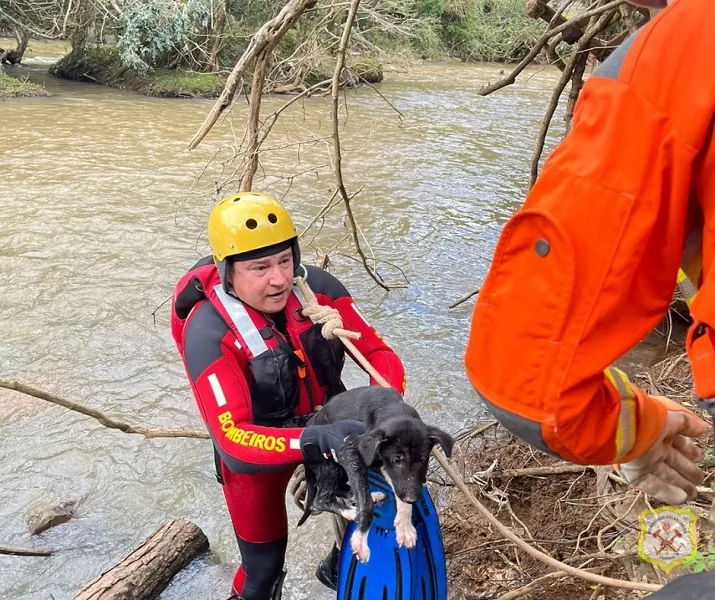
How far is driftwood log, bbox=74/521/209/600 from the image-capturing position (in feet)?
12.2

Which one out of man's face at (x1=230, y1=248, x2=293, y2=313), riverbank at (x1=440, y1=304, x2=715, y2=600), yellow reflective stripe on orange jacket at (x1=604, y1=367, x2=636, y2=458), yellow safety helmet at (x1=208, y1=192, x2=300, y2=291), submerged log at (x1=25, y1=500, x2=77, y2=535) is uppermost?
yellow reflective stripe on orange jacket at (x1=604, y1=367, x2=636, y2=458)

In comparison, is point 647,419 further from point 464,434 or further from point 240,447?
point 464,434

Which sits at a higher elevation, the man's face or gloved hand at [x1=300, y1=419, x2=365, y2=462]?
the man's face

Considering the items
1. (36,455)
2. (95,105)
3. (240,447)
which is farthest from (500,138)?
(240,447)

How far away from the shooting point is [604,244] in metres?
1.08

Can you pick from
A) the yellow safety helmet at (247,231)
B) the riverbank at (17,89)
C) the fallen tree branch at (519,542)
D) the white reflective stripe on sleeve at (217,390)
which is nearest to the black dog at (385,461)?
the fallen tree branch at (519,542)

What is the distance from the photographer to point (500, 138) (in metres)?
17.5

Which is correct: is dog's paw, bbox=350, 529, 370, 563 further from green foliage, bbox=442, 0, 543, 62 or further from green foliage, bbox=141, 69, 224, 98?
green foliage, bbox=141, 69, 224, 98

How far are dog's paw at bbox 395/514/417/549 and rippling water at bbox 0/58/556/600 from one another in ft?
6.48

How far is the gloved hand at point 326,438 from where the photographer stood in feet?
8.36

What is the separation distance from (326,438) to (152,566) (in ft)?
7.00

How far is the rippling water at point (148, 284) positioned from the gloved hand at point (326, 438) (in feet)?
6.60

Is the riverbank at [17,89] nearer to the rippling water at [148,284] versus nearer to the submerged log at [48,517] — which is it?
the rippling water at [148,284]

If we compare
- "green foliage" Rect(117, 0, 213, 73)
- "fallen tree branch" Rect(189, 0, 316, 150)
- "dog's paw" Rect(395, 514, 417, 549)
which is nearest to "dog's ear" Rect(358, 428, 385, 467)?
"dog's paw" Rect(395, 514, 417, 549)
